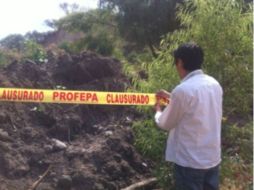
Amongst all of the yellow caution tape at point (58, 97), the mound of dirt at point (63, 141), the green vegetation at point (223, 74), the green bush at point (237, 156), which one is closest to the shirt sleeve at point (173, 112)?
the green vegetation at point (223, 74)

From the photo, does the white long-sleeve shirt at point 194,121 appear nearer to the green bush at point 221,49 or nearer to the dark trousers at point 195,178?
the dark trousers at point 195,178

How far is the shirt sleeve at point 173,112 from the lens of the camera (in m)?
3.77

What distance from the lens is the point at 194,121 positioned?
12.6 feet

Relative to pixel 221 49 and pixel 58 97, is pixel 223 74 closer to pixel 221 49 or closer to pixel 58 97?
pixel 221 49

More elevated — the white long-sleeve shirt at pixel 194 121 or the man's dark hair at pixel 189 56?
the man's dark hair at pixel 189 56

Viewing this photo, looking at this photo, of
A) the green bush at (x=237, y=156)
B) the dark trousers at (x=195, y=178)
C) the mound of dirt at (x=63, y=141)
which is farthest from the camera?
the mound of dirt at (x=63, y=141)

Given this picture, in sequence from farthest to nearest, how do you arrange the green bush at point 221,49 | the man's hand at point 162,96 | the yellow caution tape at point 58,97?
the yellow caution tape at point 58,97, the green bush at point 221,49, the man's hand at point 162,96

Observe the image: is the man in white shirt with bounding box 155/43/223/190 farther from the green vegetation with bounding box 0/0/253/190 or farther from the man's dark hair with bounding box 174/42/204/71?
the green vegetation with bounding box 0/0/253/190

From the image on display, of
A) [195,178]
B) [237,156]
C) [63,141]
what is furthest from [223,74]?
[63,141]

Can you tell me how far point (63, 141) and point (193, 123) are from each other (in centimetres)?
388

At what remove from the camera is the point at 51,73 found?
33.1ft

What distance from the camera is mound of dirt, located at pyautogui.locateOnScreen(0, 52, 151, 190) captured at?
622 centimetres

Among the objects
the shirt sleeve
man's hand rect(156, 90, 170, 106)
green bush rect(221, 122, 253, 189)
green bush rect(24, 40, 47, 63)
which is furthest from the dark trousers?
green bush rect(24, 40, 47, 63)

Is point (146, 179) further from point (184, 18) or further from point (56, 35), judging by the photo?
point (56, 35)
